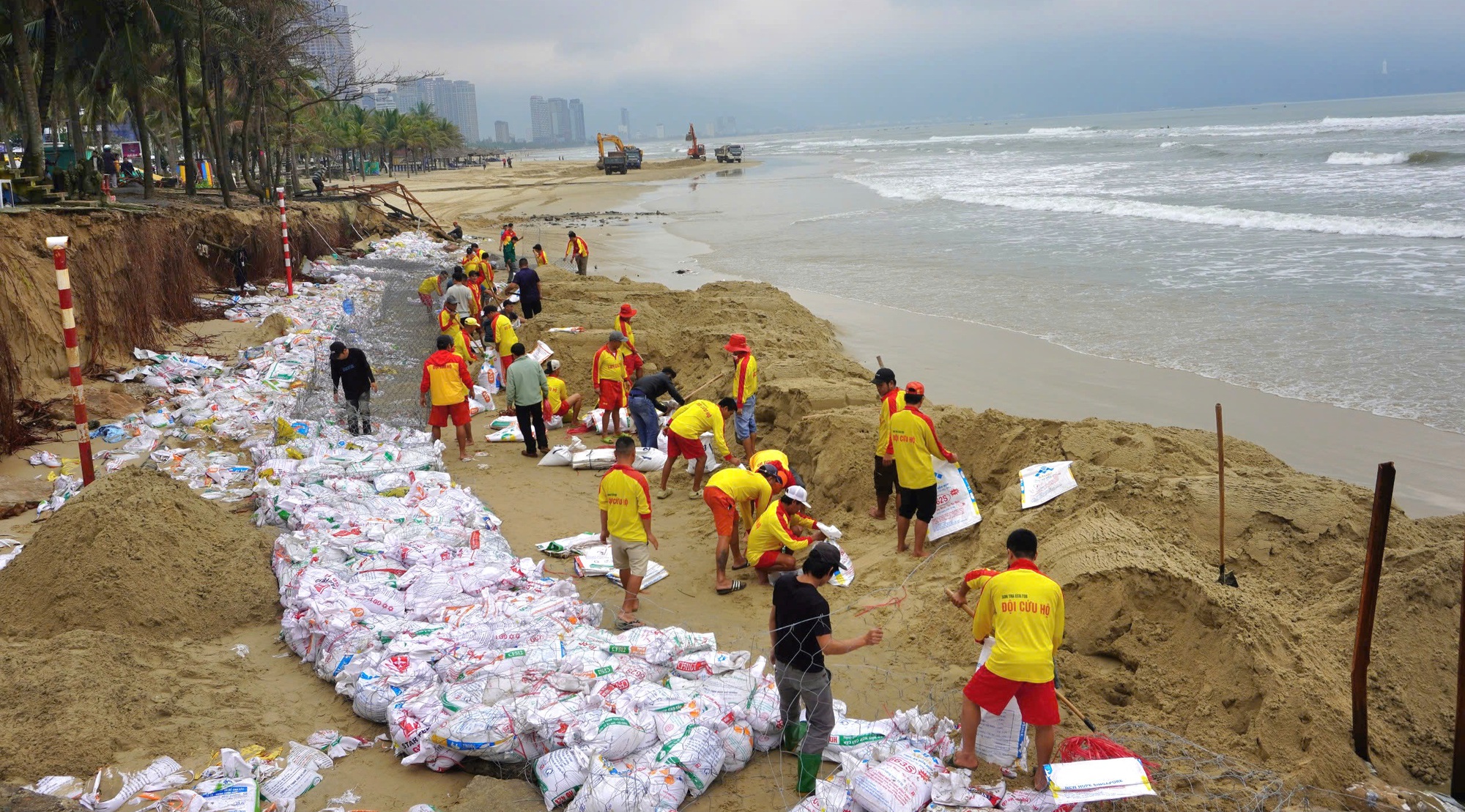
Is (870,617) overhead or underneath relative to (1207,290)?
underneath

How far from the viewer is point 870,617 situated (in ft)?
21.1

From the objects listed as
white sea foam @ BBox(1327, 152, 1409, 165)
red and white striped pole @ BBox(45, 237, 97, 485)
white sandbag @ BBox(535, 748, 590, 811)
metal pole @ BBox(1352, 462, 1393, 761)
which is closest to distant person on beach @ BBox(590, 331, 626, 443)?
red and white striped pole @ BBox(45, 237, 97, 485)

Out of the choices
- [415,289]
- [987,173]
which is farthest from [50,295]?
[987,173]

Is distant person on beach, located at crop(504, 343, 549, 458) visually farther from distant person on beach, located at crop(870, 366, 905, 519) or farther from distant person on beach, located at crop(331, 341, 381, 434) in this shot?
distant person on beach, located at crop(870, 366, 905, 519)

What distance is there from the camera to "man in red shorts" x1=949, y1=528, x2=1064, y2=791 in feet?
14.3

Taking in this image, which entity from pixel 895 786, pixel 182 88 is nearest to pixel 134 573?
pixel 895 786

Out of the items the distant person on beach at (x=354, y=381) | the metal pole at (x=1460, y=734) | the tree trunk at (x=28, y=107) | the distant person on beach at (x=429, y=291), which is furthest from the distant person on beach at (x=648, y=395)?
the tree trunk at (x=28, y=107)

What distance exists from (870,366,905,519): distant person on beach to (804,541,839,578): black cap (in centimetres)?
279

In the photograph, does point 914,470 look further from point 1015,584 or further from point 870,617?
point 1015,584

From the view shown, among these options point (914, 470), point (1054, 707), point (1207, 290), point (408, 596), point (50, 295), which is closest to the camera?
point (1054, 707)

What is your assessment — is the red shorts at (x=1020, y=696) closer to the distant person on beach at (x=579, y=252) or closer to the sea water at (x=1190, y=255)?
the sea water at (x=1190, y=255)

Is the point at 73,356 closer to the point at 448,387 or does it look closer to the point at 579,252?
the point at 448,387

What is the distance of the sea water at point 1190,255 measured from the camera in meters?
13.0

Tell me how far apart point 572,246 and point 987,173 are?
3672 cm
